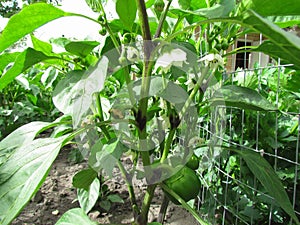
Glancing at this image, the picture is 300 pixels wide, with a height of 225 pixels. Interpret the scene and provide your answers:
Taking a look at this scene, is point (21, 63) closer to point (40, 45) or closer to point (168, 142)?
point (40, 45)

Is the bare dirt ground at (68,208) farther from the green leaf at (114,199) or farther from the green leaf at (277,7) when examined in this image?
the green leaf at (277,7)

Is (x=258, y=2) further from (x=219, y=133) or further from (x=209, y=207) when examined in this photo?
(x=209, y=207)

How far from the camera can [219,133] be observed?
0.90 metres

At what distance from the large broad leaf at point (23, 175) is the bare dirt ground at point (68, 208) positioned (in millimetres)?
841

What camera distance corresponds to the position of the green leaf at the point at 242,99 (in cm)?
44

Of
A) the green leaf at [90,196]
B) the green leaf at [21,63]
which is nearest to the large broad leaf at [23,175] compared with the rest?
the green leaf at [21,63]

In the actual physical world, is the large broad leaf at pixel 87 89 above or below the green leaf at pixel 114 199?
above

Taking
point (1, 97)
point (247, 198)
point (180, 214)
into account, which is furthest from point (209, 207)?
point (1, 97)

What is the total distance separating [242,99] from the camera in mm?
465

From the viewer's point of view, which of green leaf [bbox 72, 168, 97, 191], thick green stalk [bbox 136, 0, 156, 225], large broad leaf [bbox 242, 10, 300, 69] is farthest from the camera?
green leaf [bbox 72, 168, 97, 191]

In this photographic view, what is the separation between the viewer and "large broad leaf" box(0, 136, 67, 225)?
0.98 ft

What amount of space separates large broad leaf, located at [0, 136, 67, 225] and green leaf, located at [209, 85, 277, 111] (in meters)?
0.27

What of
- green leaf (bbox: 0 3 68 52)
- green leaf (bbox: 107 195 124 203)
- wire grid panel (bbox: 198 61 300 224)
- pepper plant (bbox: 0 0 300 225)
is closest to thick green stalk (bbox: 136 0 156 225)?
pepper plant (bbox: 0 0 300 225)

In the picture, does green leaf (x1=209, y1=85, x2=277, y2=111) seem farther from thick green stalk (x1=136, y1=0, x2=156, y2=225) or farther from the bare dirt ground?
the bare dirt ground
